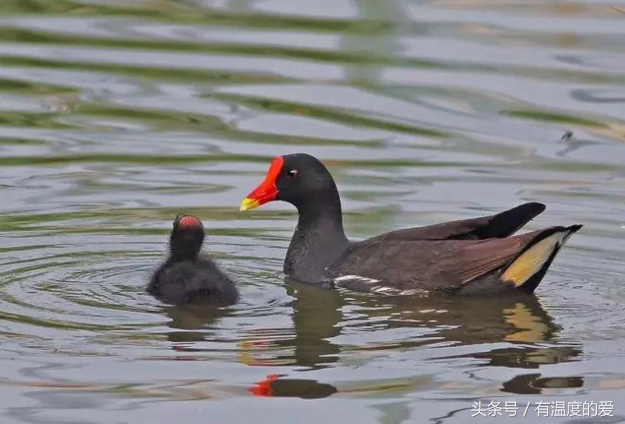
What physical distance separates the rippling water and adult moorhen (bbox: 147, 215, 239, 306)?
15 cm

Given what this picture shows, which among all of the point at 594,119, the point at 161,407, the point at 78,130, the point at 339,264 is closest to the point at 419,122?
the point at 594,119

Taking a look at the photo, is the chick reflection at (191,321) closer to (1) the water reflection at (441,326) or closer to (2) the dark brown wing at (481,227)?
(1) the water reflection at (441,326)

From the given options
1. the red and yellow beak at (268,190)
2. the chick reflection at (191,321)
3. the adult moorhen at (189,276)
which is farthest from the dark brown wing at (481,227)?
the chick reflection at (191,321)

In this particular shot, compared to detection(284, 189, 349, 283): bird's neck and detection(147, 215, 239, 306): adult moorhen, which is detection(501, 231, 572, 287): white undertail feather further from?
detection(147, 215, 239, 306): adult moorhen

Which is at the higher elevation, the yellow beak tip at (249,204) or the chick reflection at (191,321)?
the yellow beak tip at (249,204)

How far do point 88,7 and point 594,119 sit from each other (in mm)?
5140

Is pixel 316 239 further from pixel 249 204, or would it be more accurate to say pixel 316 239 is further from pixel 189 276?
pixel 189 276

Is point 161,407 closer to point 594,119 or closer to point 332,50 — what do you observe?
point 594,119

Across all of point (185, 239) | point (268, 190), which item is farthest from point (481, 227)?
point (185, 239)

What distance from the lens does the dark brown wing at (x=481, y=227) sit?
9898 millimetres

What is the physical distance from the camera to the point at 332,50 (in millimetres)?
15133

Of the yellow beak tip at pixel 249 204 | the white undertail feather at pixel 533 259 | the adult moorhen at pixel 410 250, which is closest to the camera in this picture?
the white undertail feather at pixel 533 259

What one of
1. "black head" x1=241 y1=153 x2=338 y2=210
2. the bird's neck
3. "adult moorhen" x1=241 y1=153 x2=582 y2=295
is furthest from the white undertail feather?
"black head" x1=241 y1=153 x2=338 y2=210

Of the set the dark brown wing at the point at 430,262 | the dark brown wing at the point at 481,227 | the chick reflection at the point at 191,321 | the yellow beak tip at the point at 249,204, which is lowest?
the chick reflection at the point at 191,321
